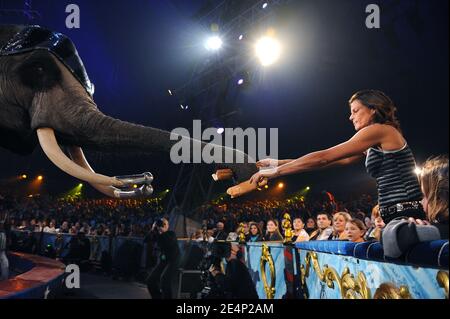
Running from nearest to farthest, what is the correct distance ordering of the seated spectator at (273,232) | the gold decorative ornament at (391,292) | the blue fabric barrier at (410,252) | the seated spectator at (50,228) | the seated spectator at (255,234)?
1. the blue fabric barrier at (410,252)
2. the gold decorative ornament at (391,292)
3. the seated spectator at (273,232)
4. the seated spectator at (255,234)
5. the seated spectator at (50,228)

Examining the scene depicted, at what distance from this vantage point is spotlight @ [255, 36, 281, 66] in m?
7.11

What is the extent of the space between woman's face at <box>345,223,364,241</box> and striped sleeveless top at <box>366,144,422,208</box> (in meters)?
1.43

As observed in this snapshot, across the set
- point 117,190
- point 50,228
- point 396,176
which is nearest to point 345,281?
point 396,176

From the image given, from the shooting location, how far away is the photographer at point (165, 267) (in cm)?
555

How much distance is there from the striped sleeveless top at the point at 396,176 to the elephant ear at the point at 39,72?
1998 mm

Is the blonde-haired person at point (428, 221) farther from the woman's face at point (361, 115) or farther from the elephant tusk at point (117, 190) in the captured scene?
the elephant tusk at point (117, 190)

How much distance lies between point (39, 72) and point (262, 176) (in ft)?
5.04

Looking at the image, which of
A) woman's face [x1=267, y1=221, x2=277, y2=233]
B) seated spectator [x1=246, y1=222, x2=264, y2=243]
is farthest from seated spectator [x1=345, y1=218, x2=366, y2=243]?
seated spectator [x1=246, y1=222, x2=264, y2=243]

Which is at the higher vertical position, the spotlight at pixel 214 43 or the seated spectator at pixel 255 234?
the spotlight at pixel 214 43

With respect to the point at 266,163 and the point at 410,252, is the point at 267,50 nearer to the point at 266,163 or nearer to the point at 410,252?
the point at 266,163

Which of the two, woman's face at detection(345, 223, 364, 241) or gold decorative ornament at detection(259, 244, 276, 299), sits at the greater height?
woman's face at detection(345, 223, 364, 241)

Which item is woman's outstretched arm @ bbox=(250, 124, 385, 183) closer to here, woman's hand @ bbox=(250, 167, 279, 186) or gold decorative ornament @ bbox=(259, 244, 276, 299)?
woman's hand @ bbox=(250, 167, 279, 186)

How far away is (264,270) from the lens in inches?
165

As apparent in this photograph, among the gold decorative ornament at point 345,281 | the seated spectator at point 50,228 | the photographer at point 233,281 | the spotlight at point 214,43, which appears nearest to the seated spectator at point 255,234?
the photographer at point 233,281
